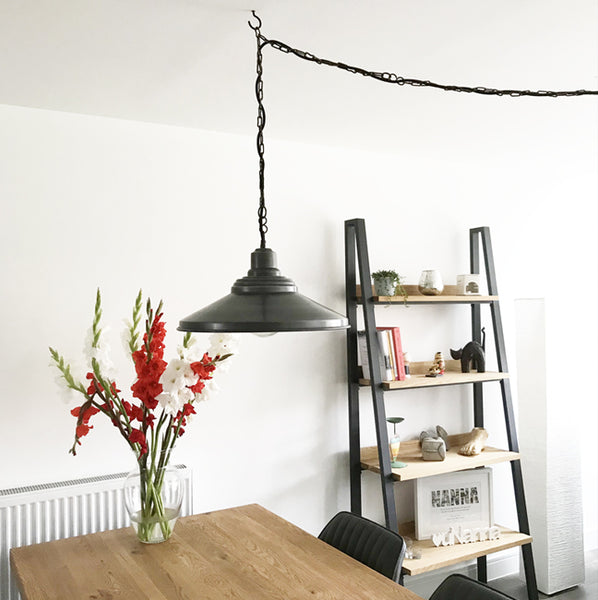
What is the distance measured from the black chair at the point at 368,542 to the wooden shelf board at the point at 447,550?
0.67 m

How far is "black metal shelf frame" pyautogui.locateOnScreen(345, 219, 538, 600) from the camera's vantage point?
317cm

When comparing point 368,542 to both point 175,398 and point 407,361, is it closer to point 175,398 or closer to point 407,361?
point 175,398

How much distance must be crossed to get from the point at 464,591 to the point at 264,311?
1006mm

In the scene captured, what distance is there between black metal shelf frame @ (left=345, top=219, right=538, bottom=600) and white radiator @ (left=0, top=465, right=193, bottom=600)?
104 cm

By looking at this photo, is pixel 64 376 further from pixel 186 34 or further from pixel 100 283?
pixel 186 34

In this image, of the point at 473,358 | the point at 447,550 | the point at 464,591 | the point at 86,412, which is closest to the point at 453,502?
the point at 447,550

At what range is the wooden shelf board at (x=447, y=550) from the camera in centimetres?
309

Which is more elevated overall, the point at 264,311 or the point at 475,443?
the point at 264,311

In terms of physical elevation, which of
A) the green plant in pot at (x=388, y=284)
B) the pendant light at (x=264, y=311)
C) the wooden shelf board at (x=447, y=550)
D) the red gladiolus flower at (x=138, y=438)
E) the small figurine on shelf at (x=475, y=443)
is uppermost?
the green plant in pot at (x=388, y=284)

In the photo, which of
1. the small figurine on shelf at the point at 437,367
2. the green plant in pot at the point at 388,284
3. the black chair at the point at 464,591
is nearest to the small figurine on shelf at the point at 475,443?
the small figurine on shelf at the point at 437,367

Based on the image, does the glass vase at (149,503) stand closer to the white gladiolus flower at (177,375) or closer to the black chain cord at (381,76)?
the white gladiolus flower at (177,375)

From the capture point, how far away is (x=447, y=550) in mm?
3275

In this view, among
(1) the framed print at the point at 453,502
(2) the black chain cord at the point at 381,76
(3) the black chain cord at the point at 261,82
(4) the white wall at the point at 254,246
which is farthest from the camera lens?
(1) the framed print at the point at 453,502

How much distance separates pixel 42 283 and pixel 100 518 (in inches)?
39.2
